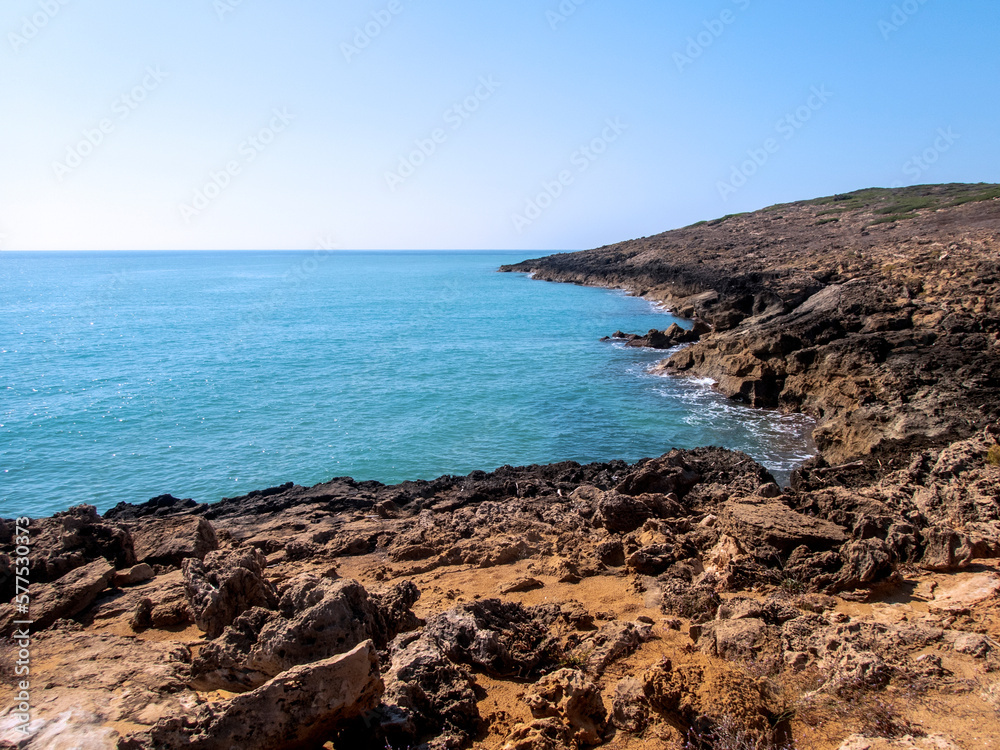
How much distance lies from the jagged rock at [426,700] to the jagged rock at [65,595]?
5.78 metres

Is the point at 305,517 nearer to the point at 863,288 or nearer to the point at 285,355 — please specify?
the point at 285,355

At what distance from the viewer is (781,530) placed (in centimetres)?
897

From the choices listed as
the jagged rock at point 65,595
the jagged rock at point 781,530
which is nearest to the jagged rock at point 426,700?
the jagged rock at point 781,530

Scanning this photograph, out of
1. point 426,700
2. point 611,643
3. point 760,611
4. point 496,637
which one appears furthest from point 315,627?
point 760,611

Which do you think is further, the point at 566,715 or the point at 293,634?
the point at 293,634

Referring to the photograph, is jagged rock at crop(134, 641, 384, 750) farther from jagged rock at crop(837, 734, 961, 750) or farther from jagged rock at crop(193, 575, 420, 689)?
jagged rock at crop(837, 734, 961, 750)

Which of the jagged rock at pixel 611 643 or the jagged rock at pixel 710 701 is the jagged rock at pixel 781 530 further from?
→ the jagged rock at pixel 710 701

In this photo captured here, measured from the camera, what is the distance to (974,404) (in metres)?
15.0

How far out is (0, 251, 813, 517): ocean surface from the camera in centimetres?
1827

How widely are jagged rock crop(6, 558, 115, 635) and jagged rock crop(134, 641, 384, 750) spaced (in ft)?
17.3

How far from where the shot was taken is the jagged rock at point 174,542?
35.1ft

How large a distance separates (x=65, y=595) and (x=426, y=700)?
6646 millimetres

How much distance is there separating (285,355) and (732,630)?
1356 inches

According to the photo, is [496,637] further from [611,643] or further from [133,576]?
[133,576]
